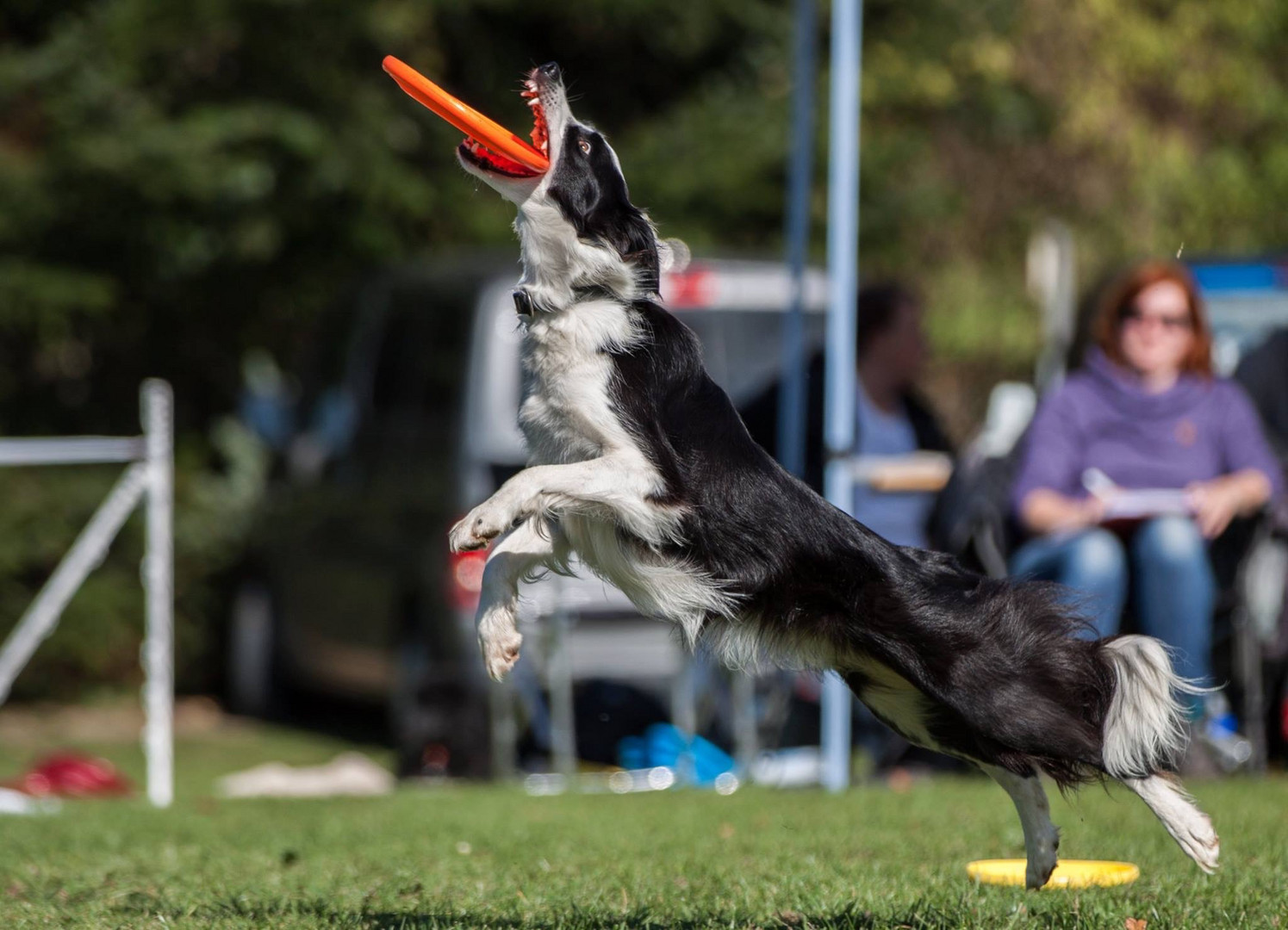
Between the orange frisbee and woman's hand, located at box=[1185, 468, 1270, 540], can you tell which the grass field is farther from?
the orange frisbee

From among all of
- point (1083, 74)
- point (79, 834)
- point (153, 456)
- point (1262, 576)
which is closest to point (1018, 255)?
point (1083, 74)

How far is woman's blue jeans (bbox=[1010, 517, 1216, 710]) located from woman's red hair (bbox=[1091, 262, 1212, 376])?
2.57 feet

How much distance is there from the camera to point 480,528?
3.87 m

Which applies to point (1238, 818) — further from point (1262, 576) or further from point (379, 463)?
point (379, 463)

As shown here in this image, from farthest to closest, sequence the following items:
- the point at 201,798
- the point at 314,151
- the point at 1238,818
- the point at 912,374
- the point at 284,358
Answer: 1. the point at 284,358
2. the point at 314,151
3. the point at 912,374
4. the point at 201,798
5. the point at 1238,818

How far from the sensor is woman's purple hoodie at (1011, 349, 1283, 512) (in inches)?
285

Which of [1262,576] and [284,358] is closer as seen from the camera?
[1262,576]

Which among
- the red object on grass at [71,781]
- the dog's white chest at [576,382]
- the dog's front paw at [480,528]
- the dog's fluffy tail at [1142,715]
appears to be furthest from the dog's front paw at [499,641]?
the red object on grass at [71,781]

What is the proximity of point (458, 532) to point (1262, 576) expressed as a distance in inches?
204

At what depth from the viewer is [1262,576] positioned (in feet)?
A: 25.9

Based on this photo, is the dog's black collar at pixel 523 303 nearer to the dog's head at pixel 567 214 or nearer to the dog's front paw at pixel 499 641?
the dog's head at pixel 567 214

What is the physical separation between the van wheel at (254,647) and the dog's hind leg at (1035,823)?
7.80 metres

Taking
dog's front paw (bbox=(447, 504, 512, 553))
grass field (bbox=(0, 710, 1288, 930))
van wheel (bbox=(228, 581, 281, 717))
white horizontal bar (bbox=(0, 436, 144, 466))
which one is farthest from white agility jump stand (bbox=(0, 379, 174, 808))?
dog's front paw (bbox=(447, 504, 512, 553))

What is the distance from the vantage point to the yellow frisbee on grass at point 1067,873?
176 inches
